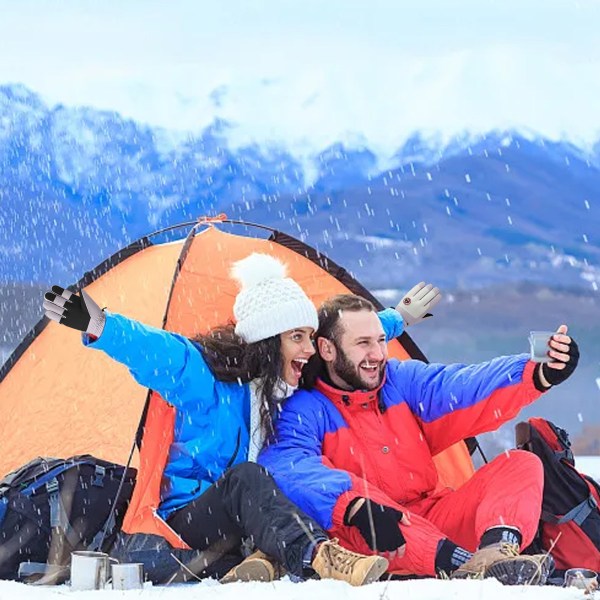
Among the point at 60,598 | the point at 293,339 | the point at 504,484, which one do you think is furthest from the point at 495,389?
the point at 60,598

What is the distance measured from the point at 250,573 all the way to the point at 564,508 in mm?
1523

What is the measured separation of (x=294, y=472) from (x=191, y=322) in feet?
4.19

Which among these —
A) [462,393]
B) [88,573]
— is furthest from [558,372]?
[88,573]

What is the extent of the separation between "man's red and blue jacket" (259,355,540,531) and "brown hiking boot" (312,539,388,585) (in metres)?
0.66

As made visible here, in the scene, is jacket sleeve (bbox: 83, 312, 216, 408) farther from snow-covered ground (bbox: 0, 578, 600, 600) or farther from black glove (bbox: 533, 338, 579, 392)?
black glove (bbox: 533, 338, 579, 392)

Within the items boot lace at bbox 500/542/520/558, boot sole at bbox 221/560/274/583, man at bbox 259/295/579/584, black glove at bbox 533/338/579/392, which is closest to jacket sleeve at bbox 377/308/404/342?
man at bbox 259/295/579/584

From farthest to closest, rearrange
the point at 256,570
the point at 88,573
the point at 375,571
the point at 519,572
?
the point at 88,573 → the point at 256,570 → the point at 519,572 → the point at 375,571

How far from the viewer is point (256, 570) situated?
366 centimetres

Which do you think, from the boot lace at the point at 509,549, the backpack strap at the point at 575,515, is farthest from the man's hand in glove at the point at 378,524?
the backpack strap at the point at 575,515

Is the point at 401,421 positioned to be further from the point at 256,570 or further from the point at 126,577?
the point at 126,577

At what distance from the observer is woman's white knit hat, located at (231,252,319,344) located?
4.50m

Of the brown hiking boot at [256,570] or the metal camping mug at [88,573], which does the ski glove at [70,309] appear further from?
the brown hiking boot at [256,570]

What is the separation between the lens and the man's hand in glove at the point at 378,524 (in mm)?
3789

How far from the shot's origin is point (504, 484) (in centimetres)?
406
